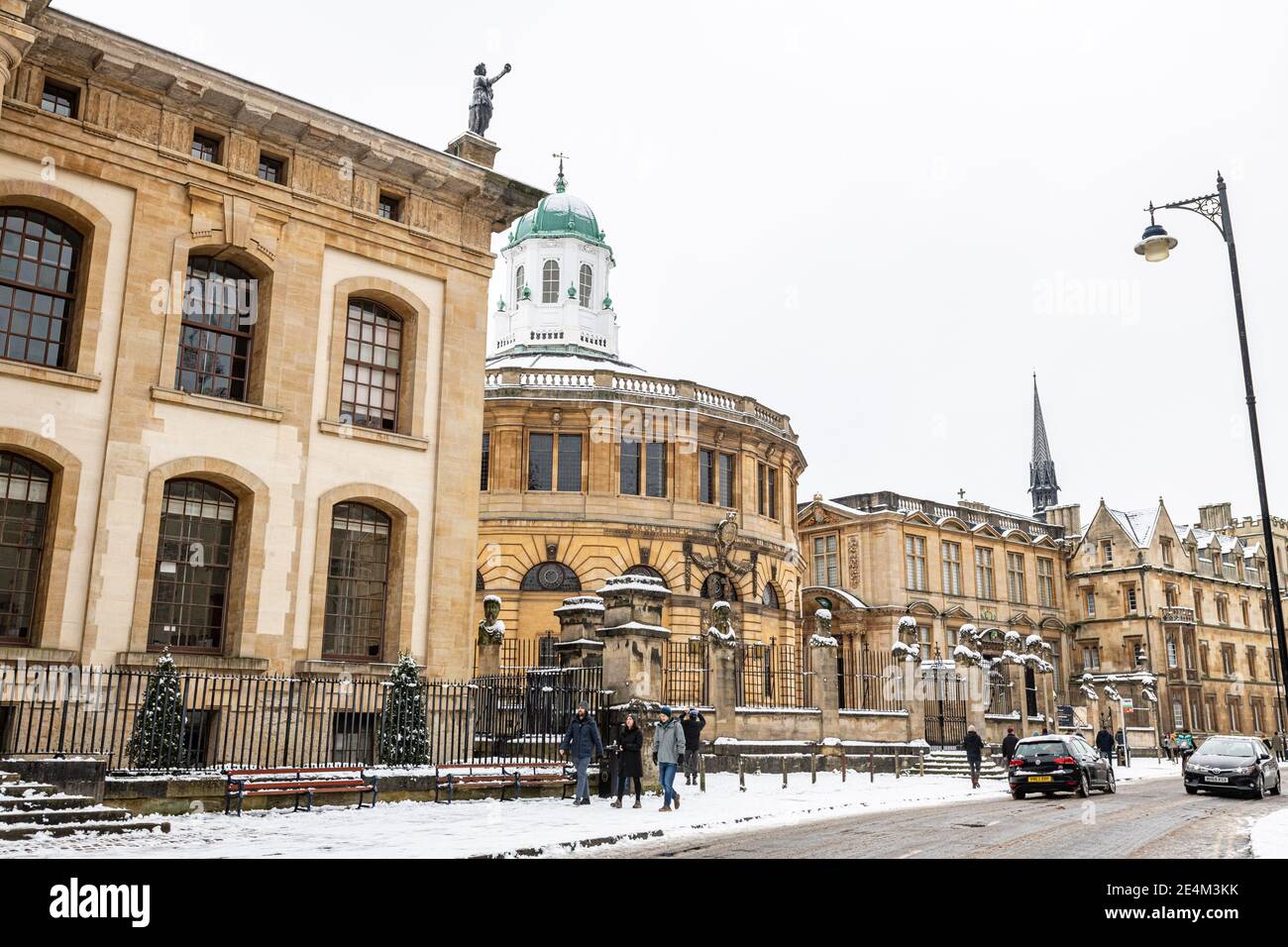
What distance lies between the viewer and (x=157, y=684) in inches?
658

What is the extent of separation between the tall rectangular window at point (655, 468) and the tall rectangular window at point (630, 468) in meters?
0.32

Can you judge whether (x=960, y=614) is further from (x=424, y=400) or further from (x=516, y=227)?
(x=424, y=400)

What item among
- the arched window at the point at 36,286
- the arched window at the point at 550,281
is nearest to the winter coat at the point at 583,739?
the arched window at the point at 36,286

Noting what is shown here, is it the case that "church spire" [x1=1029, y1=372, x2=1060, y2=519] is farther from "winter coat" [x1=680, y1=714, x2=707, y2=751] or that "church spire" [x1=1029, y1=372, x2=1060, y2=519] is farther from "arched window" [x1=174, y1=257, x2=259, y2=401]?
"arched window" [x1=174, y1=257, x2=259, y2=401]

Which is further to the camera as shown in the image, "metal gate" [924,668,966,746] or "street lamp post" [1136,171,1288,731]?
"metal gate" [924,668,966,746]

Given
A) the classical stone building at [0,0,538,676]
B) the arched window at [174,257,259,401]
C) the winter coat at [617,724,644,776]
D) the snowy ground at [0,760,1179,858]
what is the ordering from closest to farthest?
the snowy ground at [0,760,1179,858] < the winter coat at [617,724,644,776] < the classical stone building at [0,0,538,676] < the arched window at [174,257,259,401]

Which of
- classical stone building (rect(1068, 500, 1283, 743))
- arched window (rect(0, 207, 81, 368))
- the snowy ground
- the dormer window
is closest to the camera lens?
the snowy ground

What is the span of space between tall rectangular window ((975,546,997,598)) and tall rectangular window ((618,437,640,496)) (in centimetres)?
2634

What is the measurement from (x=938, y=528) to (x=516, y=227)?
27.6 metres

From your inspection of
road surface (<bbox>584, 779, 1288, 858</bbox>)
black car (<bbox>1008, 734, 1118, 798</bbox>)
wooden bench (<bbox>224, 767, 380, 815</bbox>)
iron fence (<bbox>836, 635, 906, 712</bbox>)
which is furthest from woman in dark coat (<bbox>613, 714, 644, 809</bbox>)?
iron fence (<bbox>836, 635, 906, 712</bbox>)

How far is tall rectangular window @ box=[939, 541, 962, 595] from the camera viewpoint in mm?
56812

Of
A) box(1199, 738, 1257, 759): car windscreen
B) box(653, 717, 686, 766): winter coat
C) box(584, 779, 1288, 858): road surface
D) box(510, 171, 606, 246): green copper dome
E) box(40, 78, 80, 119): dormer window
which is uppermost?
box(510, 171, 606, 246): green copper dome

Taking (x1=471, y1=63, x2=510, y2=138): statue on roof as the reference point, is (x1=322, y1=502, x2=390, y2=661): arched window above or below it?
below

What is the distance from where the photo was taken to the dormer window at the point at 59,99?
19.2 meters
